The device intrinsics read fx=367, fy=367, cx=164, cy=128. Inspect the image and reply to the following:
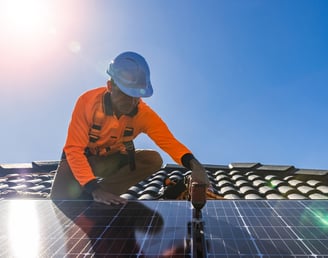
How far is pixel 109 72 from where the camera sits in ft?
16.8

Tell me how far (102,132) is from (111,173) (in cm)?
108

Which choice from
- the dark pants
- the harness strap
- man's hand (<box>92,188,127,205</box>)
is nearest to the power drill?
man's hand (<box>92,188,127,205</box>)

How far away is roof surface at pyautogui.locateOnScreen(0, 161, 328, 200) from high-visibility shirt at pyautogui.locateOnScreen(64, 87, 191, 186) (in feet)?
4.35

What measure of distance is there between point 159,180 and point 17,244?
15.5ft

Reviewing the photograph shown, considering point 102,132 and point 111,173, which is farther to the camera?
point 111,173

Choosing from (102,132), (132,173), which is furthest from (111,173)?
(102,132)

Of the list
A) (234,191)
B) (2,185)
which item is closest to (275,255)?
(234,191)

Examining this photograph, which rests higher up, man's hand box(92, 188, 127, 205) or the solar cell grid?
man's hand box(92, 188, 127, 205)

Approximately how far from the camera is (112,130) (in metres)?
5.26

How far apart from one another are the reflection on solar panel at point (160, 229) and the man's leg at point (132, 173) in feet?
4.19

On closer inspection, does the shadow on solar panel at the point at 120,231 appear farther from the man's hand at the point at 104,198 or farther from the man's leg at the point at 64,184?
the man's leg at the point at 64,184

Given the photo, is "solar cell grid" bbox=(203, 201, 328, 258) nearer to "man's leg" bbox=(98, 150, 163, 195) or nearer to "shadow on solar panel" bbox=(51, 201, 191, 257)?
"shadow on solar panel" bbox=(51, 201, 191, 257)

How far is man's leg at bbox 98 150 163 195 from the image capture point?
241 inches

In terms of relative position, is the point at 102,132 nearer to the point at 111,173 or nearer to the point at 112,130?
the point at 112,130
